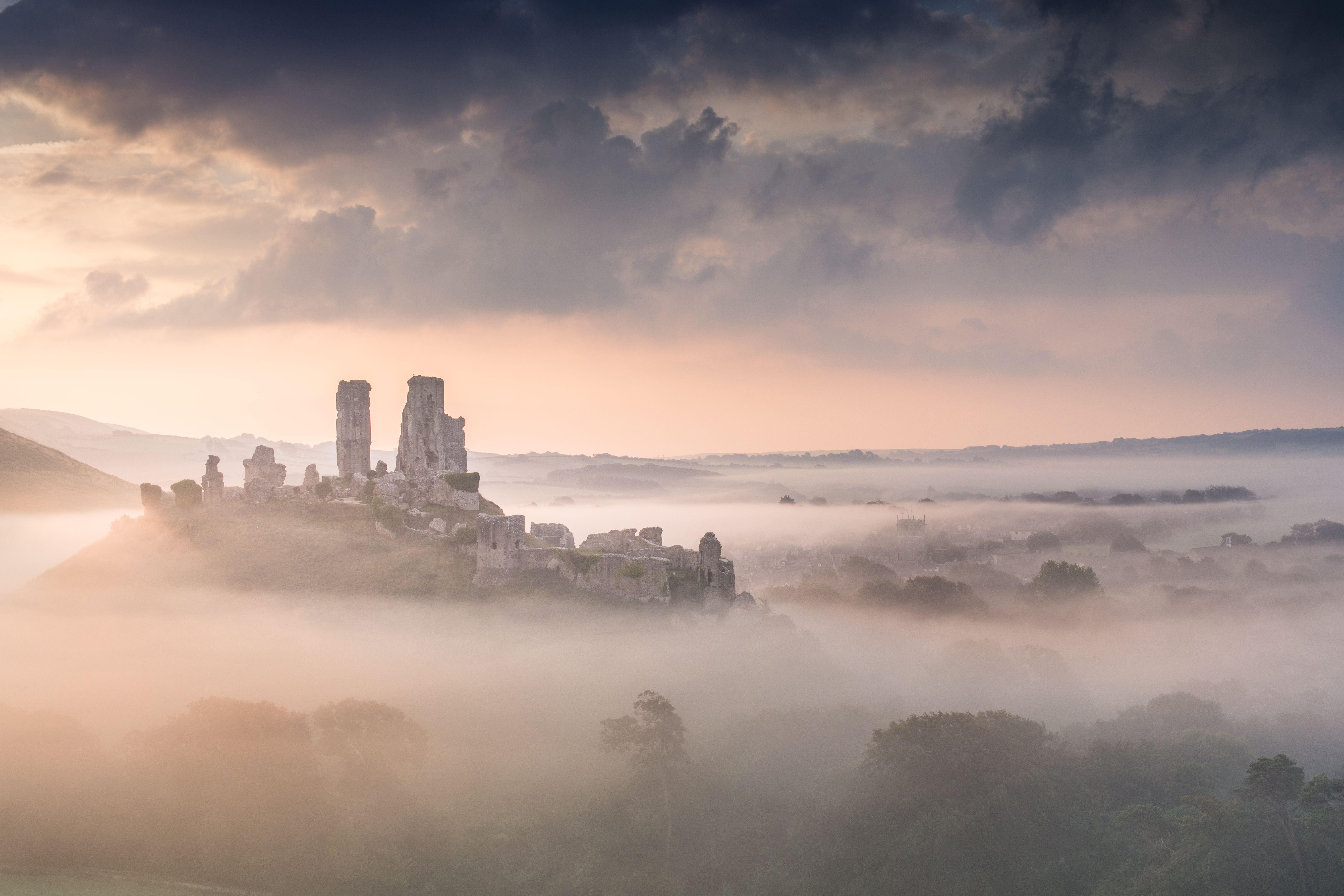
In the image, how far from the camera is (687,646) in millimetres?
58562

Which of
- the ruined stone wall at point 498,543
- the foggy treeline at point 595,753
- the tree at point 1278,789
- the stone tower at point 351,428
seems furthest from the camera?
the stone tower at point 351,428

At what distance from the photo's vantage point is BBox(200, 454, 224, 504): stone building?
6956 cm

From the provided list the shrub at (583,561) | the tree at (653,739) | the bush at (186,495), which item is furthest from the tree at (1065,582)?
the bush at (186,495)

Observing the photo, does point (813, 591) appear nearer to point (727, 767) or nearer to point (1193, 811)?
point (727, 767)

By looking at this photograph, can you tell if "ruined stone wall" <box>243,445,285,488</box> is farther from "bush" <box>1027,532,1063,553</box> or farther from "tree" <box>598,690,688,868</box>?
"bush" <box>1027,532,1063,553</box>

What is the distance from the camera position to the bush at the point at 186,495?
6856 centimetres

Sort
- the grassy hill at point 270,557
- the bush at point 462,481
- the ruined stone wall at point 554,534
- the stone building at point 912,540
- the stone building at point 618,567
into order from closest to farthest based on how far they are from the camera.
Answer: the stone building at point 618,567
the grassy hill at point 270,557
the bush at point 462,481
the ruined stone wall at point 554,534
the stone building at point 912,540

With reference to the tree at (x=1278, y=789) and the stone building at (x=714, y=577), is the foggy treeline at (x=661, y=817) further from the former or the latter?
the stone building at (x=714, y=577)

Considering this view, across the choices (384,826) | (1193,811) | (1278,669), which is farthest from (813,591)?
(384,826)

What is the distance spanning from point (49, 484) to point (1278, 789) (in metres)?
171

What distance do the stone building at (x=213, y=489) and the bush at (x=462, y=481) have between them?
18819 millimetres

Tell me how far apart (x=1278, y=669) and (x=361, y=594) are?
83.3 meters

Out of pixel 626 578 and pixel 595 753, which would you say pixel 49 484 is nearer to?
pixel 626 578

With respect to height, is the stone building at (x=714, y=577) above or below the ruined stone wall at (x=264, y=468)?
below
